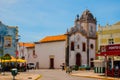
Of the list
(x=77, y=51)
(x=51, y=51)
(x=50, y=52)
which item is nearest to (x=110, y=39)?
(x=77, y=51)

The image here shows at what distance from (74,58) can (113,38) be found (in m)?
22.6

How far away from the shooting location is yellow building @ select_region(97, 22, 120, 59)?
148ft

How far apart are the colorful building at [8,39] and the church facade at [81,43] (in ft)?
58.4

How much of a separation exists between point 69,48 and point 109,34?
20.9 m

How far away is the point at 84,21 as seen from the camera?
74438mm

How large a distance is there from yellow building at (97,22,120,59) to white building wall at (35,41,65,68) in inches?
765

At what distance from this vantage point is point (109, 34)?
46.3 m

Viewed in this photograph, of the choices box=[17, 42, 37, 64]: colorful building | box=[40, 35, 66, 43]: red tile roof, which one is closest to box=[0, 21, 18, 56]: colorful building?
box=[40, 35, 66, 43]: red tile roof

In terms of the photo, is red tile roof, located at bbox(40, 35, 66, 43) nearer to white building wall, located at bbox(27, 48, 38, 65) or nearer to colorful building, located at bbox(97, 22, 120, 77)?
white building wall, located at bbox(27, 48, 38, 65)

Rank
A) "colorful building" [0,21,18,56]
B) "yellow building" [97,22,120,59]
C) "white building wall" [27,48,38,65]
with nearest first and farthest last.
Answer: "yellow building" [97,22,120,59]
"colorful building" [0,21,18,56]
"white building wall" [27,48,38,65]

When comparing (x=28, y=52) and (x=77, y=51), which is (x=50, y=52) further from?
(x=28, y=52)

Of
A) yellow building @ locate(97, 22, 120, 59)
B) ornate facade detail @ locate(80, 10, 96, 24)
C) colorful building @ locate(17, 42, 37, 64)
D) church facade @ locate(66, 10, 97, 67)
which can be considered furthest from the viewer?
ornate facade detail @ locate(80, 10, 96, 24)

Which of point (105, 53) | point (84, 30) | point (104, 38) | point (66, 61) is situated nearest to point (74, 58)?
point (66, 61)

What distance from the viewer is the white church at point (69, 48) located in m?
66.2
